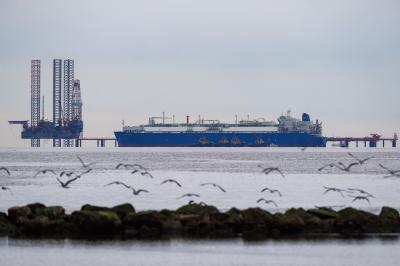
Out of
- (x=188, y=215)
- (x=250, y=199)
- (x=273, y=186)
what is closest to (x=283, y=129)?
(x=273, y=186)

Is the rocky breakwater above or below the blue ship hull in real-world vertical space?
below

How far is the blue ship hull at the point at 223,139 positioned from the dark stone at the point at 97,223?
14356 cm

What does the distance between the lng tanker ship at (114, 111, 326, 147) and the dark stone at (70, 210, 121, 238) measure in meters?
144

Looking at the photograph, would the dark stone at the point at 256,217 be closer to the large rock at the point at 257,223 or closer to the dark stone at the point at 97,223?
the large rock at the point at 257,223

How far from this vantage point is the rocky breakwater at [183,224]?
31.5 m

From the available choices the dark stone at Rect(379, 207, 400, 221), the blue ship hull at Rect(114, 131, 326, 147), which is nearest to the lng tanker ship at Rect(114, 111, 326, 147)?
the blue ship hull at Rect(114, 131, 326, 147)

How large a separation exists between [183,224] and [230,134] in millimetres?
146205

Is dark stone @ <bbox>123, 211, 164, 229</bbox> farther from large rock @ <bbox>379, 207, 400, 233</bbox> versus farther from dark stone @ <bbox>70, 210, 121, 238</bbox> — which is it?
large rock @ <bbox>379, 207, 400, 233</bbox>

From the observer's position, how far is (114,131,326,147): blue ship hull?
17600 cm

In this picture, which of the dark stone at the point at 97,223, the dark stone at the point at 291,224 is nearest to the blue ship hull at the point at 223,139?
the dark stone at the point at 291,224

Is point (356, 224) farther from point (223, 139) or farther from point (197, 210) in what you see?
point (223, 139)

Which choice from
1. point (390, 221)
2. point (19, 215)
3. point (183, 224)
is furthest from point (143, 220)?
point (390, 221)

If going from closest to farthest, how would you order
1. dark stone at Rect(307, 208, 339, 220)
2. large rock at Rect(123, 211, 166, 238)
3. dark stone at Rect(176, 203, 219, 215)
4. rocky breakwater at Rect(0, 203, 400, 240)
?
rocky breakwater at Rect(0, 203, 400, 240), large rock at Rect(123, 211, 166, 238), dark stone at Rect(176, 203, 219, 215), dark stone at Rect(307, 208, 339, 220)

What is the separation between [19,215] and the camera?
1277 inches
